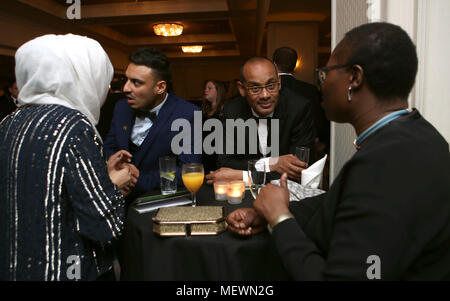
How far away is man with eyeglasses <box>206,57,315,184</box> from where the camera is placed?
7.50ft

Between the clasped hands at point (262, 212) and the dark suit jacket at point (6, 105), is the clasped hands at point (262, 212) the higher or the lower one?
the lower one

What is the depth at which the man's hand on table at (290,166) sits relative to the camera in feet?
6.13

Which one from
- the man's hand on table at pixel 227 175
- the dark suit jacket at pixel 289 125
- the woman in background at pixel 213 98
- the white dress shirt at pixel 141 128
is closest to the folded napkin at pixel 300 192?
the man's hand on table at pixel 227 175

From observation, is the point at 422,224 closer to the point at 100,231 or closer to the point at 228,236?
the point at 228,236

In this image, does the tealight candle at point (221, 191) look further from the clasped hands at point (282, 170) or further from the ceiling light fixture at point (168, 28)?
the ceiling light fixture at point (168, 28)

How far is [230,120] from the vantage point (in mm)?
2490

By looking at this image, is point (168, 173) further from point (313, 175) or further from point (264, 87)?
point (264, 87)

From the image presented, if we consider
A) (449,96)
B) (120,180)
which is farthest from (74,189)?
(449,96)

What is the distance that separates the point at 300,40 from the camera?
8.22m

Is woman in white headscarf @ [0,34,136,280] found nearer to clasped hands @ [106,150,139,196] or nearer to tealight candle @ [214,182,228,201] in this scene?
clasped hands @ [106,150,139,196]

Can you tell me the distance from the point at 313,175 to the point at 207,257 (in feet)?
2.52

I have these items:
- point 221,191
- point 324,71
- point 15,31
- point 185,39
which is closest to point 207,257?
point 221,191

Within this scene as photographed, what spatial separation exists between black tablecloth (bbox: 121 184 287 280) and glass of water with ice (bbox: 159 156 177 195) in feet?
1.50

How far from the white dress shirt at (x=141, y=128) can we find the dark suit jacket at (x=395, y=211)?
174 centimetres
